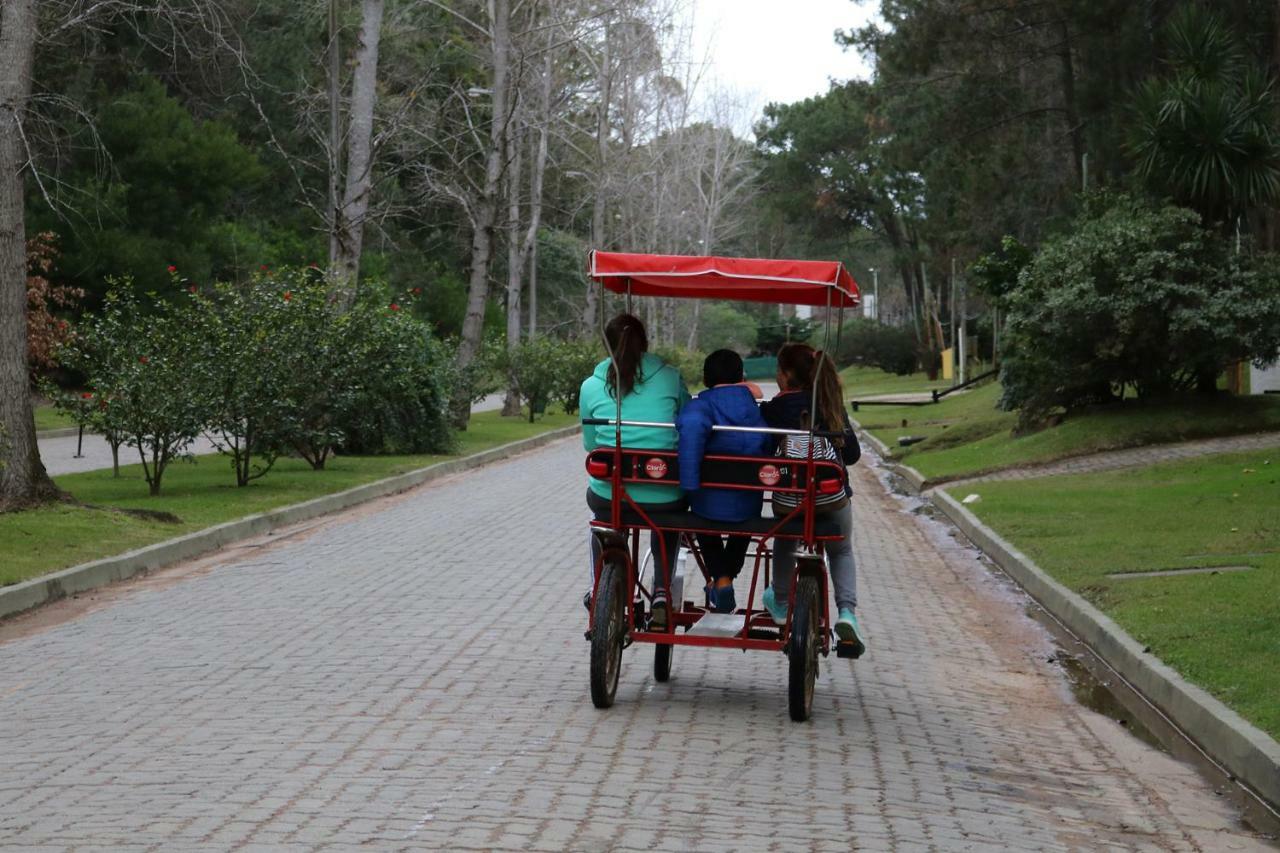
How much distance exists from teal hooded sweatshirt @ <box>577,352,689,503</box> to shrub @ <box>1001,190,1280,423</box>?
17122 millimetres

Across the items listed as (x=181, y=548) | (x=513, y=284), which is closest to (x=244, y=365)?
(x=181, y=548)

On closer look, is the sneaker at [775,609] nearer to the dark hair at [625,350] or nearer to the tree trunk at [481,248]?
the dark hair at [625,350]

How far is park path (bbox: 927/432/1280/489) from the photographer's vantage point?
2245 centimetres

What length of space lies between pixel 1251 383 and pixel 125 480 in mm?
21562

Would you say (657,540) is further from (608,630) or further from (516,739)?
(516,739)

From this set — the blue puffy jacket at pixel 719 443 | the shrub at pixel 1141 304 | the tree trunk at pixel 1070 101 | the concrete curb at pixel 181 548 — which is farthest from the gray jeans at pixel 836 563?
the tree trunk at pixel 1070 101

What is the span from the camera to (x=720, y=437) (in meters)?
8.10

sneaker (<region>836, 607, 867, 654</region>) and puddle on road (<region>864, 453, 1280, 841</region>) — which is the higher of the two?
sneaker (<region>836, 607, 867, 654</region>)

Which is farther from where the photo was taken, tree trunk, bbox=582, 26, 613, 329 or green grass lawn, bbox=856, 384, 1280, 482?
tree trunk, bbox=582, 26, 613, 329

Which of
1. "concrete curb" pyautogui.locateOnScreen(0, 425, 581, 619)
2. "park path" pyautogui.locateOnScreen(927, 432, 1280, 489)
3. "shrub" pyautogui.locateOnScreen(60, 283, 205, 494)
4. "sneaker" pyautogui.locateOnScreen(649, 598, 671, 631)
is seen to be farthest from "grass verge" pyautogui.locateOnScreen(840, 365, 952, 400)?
"sneaker" pyautogui.locateOnScreen(649, 598, 671, 631)

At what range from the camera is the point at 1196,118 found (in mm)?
25031

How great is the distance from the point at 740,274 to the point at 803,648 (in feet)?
5.90

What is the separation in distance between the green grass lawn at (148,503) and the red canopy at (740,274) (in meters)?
6.33

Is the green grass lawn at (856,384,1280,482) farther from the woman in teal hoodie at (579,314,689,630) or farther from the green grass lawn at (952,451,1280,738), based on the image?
the woman in teal hoodie at (579,314,689,630)
